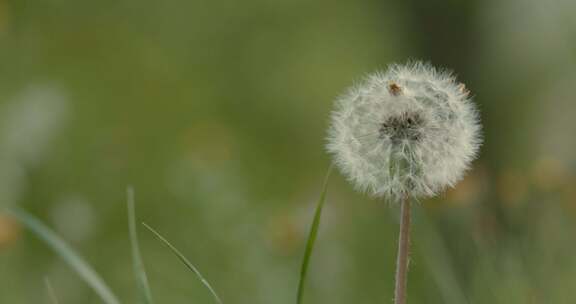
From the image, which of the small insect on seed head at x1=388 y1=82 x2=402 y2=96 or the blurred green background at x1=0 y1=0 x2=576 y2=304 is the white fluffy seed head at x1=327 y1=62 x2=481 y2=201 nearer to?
the small insect on seed head at x1=388 y1=82 x2=402 y2=96

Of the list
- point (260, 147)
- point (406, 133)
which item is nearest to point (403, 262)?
point (406, 133)

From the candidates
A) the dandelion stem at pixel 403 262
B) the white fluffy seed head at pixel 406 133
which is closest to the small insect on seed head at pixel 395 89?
the white fluffy seed head at pixel 406 133

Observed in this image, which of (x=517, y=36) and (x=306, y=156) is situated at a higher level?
(x=517, y=36)

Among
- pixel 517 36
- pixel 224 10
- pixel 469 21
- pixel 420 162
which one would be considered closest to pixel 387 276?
pixel 420 162

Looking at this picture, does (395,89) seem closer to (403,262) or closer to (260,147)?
(403,262)

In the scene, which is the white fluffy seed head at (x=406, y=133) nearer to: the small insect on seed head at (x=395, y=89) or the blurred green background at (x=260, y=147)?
the small insect on seed head at (x=395, y=89)

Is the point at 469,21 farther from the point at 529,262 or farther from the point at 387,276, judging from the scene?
the point at 529,262

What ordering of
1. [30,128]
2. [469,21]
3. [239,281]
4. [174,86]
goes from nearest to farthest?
[239,281] < [30,128] < [174,86] < [469,21]
